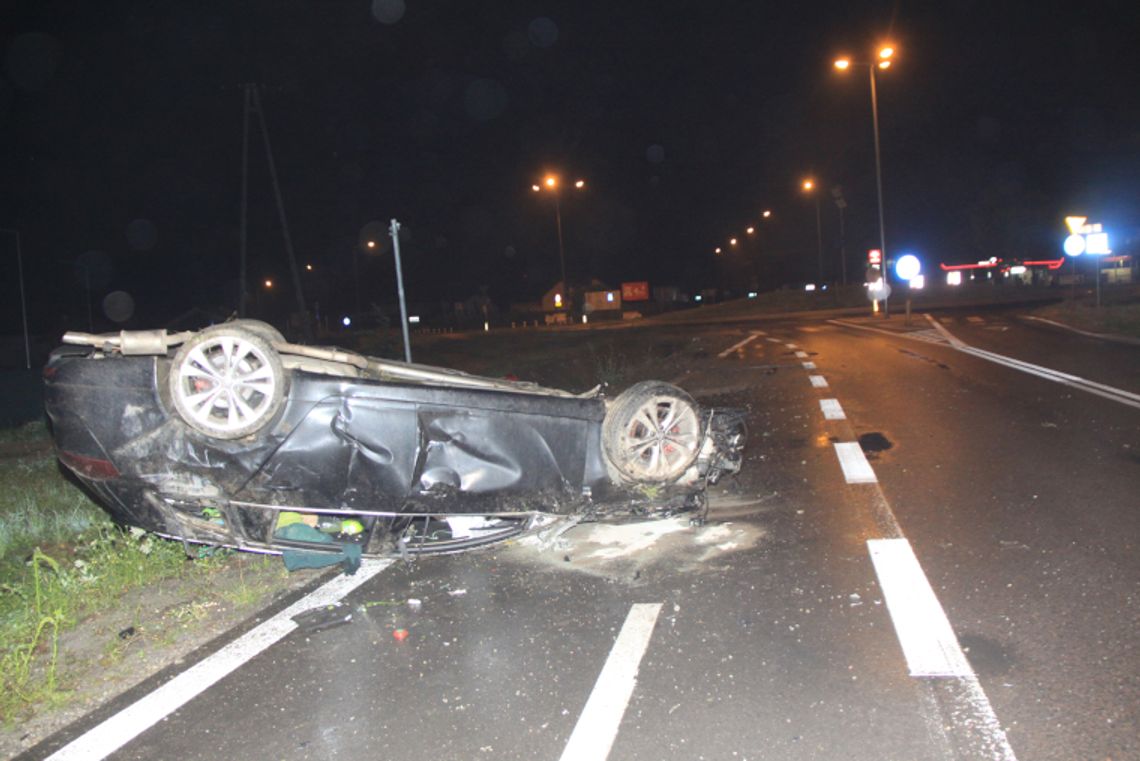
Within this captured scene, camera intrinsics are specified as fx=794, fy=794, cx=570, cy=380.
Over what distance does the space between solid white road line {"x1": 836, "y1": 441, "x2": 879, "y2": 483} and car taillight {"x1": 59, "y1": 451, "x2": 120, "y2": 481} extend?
19.1 feet

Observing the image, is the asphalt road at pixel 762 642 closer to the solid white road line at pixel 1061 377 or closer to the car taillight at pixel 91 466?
the car taillight at pixel 91 466

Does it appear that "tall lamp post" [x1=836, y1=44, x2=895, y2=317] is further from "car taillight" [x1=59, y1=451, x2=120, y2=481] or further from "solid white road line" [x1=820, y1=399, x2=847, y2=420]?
"car taillight" [x1=59, y1=451, x2=120, y2=481]

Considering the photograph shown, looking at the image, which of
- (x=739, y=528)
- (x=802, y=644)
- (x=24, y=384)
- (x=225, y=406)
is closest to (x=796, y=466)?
(x=739, y=528)

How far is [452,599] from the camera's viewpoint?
497 centimetres

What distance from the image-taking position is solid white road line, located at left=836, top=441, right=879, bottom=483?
7264 millimetres

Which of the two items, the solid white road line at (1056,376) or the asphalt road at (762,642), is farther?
the solid white road line at (1056,376)

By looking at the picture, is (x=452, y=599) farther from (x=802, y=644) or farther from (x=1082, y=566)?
(x=1082, y=566)

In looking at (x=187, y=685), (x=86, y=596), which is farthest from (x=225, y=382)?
(x=86, y=596)

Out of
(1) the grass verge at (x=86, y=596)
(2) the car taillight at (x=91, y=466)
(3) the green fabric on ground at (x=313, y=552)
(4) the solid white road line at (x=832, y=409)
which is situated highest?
(2) the car taillight at (x=91, y=466)

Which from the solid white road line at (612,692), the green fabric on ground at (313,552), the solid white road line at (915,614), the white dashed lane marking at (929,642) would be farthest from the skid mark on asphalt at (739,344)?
the solid white road line at (612,692)

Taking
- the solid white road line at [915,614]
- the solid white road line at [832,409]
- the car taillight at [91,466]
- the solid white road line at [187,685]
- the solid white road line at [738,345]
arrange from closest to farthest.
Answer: the solid white road line at [187,685]
the solid white road line at [915,614]
the car taillight at [91,466]
the solid white road line at [832,409]
the solid white road line at [738,345]

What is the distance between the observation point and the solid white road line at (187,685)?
Answer: 11.6 ft

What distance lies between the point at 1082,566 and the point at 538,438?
3.41m

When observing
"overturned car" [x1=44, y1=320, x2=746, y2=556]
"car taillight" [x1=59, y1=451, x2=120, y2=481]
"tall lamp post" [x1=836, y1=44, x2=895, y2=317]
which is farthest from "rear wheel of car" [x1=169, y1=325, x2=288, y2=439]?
"tall lamp post" [x1=836, y1=44, x2=895, y2=317]
